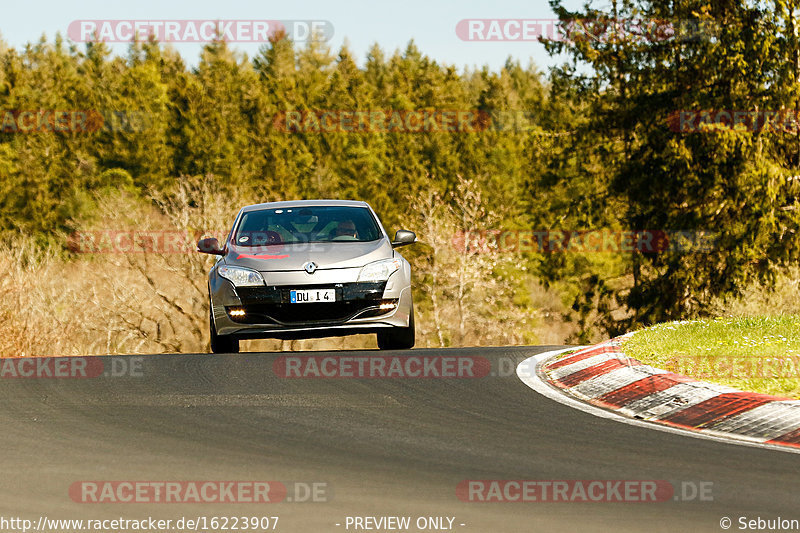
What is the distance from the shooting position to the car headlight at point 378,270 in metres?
12.4

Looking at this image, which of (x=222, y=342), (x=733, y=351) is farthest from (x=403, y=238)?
(x=733, y=351)

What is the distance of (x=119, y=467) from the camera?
21.3ft

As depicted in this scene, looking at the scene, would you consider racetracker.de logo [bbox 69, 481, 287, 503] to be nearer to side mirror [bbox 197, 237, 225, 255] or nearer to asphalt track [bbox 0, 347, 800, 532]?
asphalt track [bbox 0, 347, 800, 532]

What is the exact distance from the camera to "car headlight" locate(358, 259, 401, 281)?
12.4 m

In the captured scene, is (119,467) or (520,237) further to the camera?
(520,237)

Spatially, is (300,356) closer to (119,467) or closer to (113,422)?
(113,422)

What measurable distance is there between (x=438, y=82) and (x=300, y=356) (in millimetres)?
82657

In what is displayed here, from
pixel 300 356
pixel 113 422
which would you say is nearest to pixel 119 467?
pixel 113 422

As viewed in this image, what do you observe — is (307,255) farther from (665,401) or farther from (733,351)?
(665,401)

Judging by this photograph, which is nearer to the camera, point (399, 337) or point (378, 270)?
point (378, 270)

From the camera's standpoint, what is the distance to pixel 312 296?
482 inches

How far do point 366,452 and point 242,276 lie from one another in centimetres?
587

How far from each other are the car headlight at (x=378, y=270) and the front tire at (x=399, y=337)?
72 centimetres

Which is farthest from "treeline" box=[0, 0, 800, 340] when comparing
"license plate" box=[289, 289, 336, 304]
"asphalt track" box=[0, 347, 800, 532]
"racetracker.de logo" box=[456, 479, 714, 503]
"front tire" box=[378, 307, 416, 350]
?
"racetracker.de logo" box=[456, 479, 714, 503]
